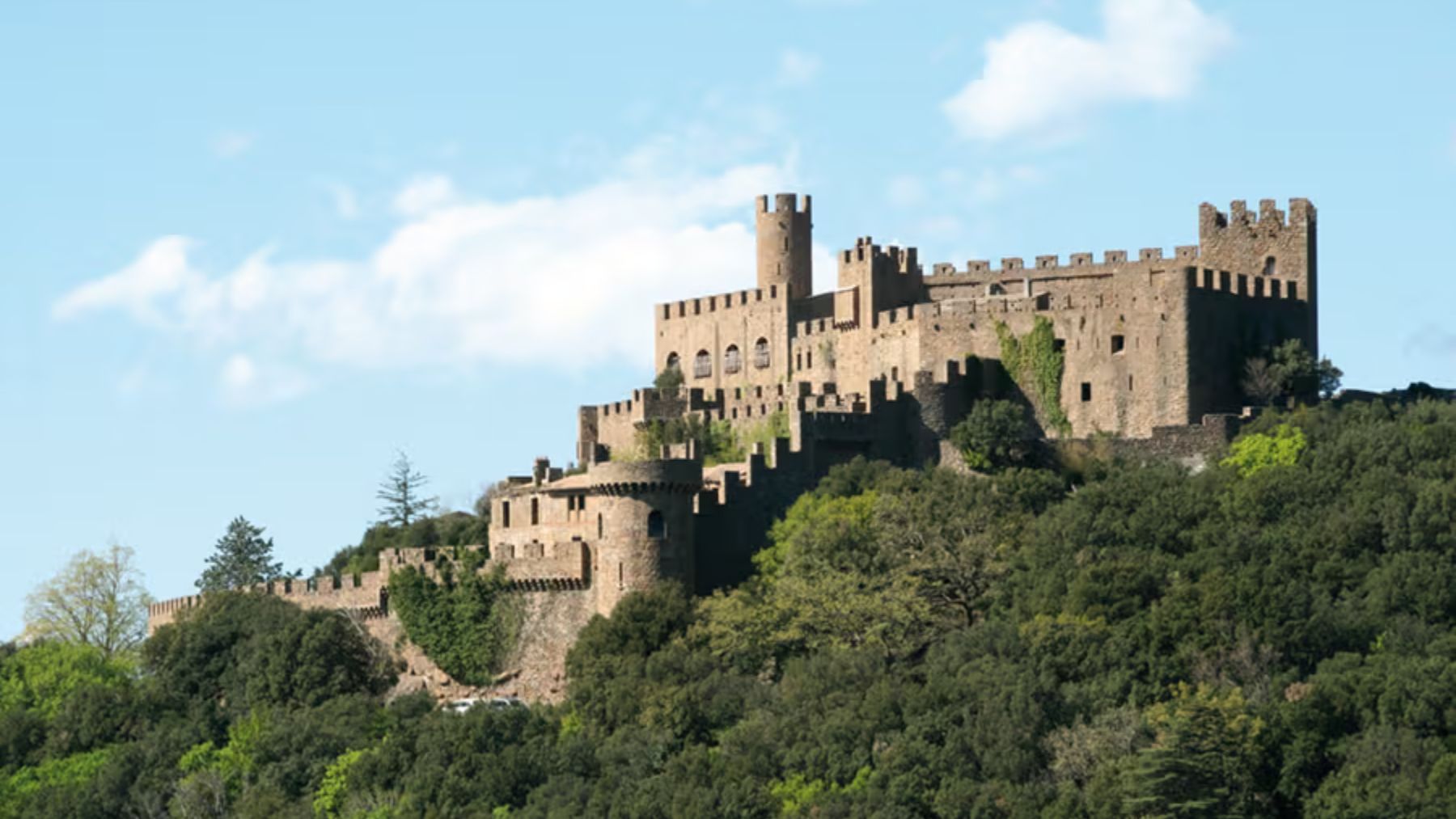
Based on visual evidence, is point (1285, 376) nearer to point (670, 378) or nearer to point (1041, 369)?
point (1041, 369)

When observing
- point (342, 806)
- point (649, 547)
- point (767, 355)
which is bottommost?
point (342, 806)

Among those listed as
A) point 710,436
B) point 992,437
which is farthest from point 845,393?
point 992,437

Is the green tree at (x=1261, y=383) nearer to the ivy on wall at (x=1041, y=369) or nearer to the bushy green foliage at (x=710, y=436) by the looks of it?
the ivy on wall at (x=1041, y=369)

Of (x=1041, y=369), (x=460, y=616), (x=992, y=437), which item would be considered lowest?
(x=460, y=616)

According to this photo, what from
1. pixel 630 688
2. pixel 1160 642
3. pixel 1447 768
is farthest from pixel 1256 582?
pixel 630 688

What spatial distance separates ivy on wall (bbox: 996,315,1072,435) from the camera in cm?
9194

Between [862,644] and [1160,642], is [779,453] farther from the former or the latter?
[1160,642]

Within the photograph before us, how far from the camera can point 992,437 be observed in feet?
293

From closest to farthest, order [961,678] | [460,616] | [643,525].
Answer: [961,678] → [643,525] → [460,616]

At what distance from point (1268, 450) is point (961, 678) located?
568 inches

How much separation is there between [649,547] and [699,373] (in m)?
17.4

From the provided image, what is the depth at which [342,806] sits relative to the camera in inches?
3253

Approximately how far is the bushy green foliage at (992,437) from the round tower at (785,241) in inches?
484

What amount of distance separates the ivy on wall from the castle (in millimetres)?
118
